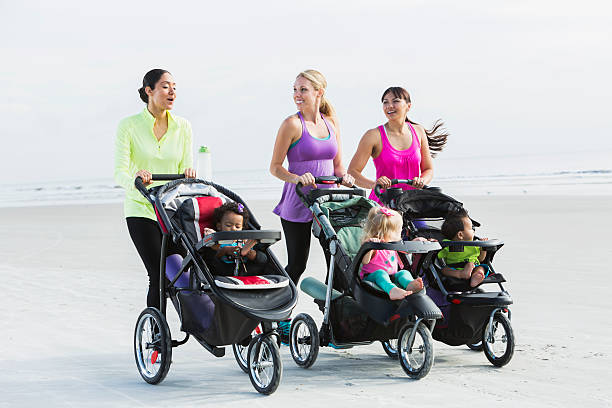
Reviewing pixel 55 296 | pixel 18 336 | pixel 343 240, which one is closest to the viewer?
pixel 343 240

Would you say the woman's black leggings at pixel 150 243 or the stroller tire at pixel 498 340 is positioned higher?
the woman's black leggings at pixel 150 243

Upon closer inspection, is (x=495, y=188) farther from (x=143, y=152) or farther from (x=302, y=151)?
(x=143, y=152)

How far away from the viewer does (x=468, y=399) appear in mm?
4199

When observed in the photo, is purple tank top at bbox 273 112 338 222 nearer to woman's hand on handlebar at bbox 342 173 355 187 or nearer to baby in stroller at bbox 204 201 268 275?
woman's hand on handlebar at bbox 342 173 355 187

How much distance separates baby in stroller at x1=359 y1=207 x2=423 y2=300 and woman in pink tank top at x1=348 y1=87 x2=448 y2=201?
87 cm

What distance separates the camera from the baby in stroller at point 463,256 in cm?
493

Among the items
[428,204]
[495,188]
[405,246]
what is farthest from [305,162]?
[495,188]

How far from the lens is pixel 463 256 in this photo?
500 cm

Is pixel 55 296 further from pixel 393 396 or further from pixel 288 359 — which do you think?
pixel 393 396

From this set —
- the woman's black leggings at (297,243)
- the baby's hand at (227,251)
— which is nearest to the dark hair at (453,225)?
the woman's black leggings at (297,243)

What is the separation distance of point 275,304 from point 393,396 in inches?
32.8

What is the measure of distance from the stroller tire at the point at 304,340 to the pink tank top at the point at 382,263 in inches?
18.6

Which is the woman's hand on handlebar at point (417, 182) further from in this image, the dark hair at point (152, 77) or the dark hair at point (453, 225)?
the dark hair at point (152, 77)

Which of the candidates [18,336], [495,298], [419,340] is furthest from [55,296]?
[495,298]
